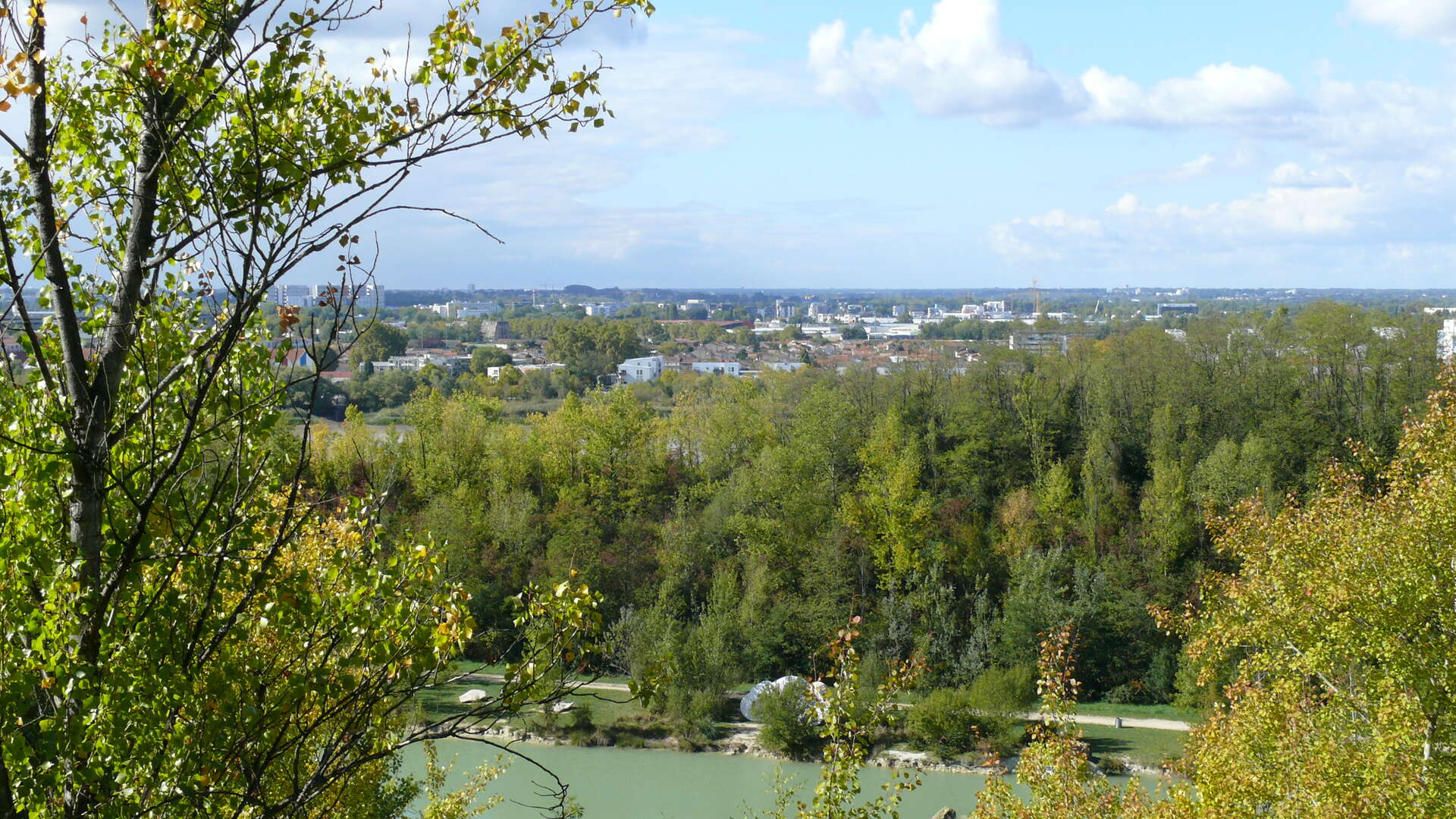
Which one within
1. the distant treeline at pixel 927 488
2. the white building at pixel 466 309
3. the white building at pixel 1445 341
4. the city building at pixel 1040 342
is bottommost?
the distant treeline at pixel 927 488

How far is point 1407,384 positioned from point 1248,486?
8.03 meters

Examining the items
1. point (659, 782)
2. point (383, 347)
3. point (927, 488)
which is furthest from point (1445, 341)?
point (383, 347)

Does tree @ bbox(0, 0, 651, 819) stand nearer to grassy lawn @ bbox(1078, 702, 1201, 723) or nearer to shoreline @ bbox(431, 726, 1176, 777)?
shoreline @ bbox(431, 726, 1176, 777)

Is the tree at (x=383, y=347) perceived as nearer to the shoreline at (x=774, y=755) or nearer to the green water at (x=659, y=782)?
the shoreline at (x=774, y=755)

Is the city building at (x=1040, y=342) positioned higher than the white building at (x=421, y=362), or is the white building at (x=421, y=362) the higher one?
the city building at (x=1040, y=342)

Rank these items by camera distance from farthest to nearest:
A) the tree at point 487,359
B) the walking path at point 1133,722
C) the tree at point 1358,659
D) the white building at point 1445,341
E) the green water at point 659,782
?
the tree at point 487,359
the white building at point 1445,341
the walking path at point 1133,722
the green water at point 659,782
the tree at point 1358,659

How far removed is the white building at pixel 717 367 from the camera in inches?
2419

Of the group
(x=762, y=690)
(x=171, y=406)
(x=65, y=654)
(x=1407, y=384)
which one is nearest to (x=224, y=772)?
(x=65, y=654)

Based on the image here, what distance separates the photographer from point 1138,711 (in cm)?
2508

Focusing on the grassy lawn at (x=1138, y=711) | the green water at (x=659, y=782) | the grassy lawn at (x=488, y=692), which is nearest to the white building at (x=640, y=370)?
the grassy lawn at (x=488, y=692)

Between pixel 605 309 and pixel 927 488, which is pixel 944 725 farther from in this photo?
pixel 605 309

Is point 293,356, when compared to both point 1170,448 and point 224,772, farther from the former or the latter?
point 1170,448

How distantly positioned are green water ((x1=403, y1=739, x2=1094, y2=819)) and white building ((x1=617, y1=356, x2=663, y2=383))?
1568 inches

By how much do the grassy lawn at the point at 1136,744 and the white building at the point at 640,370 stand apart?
4078 centimetres
